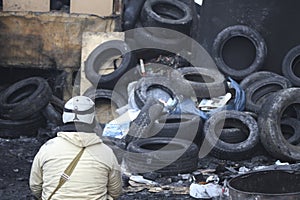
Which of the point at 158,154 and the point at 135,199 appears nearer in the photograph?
the point at 135,199

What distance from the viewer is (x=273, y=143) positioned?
29.0 ft

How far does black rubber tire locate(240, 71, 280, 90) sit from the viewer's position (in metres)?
10.4

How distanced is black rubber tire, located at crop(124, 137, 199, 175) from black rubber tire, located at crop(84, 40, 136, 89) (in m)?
2.46

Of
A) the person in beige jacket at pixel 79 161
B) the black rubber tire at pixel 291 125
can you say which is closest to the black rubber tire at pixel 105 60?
the black rubber tire at pixel 291 125

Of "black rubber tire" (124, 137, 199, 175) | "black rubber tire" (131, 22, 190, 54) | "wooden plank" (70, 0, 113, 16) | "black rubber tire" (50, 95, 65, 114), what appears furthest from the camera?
"wooden plank" (70, 0, 113, 16)

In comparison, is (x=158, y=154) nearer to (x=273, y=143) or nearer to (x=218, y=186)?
(x=218, y=186)

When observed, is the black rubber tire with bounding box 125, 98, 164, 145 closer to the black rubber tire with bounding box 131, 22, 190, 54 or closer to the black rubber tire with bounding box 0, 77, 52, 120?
the black rubber tire with bounding box 0, 77, 52, 120

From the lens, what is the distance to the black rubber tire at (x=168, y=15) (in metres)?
11.2

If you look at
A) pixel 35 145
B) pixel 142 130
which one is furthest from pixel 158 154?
pixel 35 145

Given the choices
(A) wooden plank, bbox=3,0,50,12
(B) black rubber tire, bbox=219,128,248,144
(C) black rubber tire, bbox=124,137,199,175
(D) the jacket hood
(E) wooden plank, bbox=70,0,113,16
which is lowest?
(B) black rubber tire, bbox=219,128,248,144

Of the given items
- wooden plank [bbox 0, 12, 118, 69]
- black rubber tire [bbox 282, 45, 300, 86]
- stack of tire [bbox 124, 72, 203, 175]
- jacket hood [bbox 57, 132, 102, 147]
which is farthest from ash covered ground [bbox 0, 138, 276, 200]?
jacket hood [bbox 57, 132, 102, 147]

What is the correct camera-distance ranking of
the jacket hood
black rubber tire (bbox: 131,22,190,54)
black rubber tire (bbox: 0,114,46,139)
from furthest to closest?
black rubber tire (bbox: 131,22,190,54) → black rubber tire (bbox: 0,114,46,139) → the jacket hood

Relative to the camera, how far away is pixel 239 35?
10891mm

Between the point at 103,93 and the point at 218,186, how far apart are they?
3429 mm
